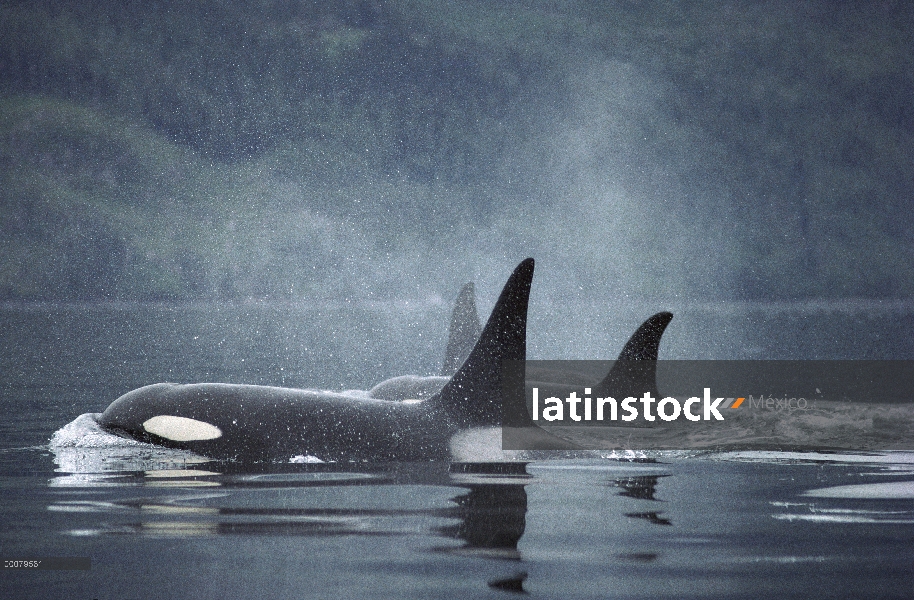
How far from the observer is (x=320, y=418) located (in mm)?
11195

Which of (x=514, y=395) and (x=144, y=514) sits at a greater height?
(x=514, y=395)

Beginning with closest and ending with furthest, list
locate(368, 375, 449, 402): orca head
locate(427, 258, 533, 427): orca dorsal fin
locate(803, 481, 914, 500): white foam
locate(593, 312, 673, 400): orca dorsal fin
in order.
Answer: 1. locate(803, 481, 914, 500): white foam
2. locate(427, 258, 533, 427): orca dorsal fin
3. locate(593, 312, 673, 400): orca dorsal fin
4. locate(368, 375, 449, 402): orca head

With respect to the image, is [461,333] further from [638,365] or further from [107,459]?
[107,459]

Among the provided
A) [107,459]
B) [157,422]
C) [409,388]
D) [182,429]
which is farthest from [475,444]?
[409,388]

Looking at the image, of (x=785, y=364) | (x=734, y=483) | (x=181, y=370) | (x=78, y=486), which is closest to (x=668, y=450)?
(x=734, y=483)

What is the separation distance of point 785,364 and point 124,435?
40.9m

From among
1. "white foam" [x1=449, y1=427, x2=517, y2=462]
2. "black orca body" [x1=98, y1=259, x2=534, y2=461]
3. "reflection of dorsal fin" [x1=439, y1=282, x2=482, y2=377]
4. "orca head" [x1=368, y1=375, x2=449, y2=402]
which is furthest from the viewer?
"reflection of dorsal fin" [x1=439, y1=282, x2=482, y2=377]

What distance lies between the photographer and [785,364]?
48406 mm

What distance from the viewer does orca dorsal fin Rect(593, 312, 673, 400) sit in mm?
15680

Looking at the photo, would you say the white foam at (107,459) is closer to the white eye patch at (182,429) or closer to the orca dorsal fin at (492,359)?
the white eye patch at (182,429)

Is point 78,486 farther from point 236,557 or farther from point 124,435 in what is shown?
point 236,557

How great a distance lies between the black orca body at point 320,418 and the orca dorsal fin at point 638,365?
16.2 ft

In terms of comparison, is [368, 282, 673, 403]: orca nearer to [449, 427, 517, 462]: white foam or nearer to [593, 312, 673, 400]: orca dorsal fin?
[593, 312, 673, 400]: orca dorsal fin

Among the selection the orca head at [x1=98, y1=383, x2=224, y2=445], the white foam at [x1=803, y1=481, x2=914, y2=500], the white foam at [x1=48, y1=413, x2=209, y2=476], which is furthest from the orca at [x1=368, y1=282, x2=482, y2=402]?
the white foam at [x1=803, y1=481, x2=914, y2=500]
